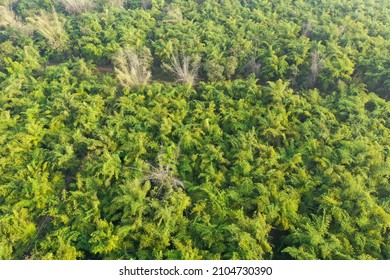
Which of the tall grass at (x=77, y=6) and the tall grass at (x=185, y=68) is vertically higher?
the tall grass at (x=77, y=6)

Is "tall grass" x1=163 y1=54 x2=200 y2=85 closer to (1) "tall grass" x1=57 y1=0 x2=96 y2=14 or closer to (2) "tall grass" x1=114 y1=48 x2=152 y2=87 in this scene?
(2) "tall grass" x1=114 y1=48 x2=152 y2=87

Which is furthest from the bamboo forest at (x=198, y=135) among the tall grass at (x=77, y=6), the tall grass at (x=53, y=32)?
the tall grass at (x=77, y=6)

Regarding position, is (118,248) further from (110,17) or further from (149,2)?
(149,2)

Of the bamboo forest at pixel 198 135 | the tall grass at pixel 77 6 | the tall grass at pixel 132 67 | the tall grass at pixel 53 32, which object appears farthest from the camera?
the tall grass at pixel 77 6

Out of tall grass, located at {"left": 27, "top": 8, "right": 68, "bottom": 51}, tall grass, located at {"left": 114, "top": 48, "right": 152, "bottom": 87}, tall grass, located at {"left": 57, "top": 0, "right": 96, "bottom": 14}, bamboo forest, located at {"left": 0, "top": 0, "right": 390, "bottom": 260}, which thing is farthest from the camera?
tall grass, located at {"left": 57, "top": 0, "right": 96, "bottom": 14}

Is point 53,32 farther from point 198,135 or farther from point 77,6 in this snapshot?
point 198,135

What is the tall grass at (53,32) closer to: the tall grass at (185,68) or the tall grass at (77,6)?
the tall grass at (77,6)

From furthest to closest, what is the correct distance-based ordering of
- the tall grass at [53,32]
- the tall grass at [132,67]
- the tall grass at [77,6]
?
the tall grass at [77,6] → the tall grass at [53,32] → the tall grass at [132,67]

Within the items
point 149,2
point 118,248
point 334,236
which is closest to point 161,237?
point 118,248

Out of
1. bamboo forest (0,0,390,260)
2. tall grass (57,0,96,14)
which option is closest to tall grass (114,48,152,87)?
bamboo forest (0,0,390,260)

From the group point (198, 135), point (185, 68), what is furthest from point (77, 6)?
point (198, 135)
